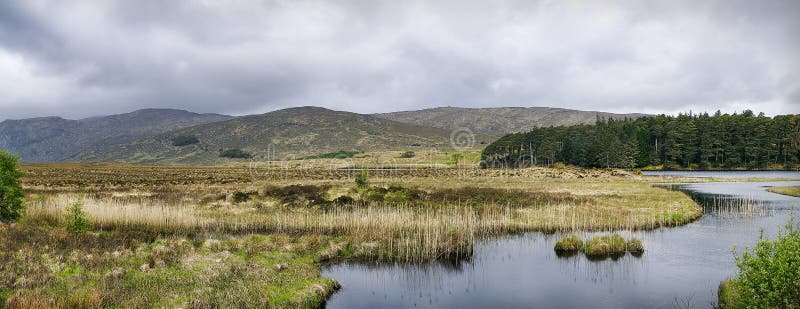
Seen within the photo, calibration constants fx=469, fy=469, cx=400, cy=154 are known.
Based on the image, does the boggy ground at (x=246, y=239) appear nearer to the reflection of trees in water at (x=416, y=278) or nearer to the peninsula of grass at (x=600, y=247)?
the reflection of trees in water at (x=416, y=278)

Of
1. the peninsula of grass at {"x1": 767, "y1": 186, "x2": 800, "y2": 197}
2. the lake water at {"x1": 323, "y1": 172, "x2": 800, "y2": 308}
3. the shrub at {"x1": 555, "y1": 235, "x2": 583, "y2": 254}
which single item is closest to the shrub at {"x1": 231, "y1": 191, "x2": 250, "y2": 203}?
the lake water at {"x1": 323, "y1": 172, "x2": 800, "y2": 308}

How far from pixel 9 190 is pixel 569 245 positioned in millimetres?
32797

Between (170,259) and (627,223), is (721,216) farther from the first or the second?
(170,259)

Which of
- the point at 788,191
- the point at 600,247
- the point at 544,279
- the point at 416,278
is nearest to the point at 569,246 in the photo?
the point at 600,247

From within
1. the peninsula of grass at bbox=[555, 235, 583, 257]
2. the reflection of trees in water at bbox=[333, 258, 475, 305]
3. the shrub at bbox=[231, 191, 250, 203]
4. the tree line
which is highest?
the tree line

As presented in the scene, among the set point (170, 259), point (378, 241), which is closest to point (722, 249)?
point (378, 241)

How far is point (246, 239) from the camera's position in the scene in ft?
89.0

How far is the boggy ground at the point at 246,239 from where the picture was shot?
54.9 feet

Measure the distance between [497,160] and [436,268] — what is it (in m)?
134

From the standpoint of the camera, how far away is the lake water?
18.9 m

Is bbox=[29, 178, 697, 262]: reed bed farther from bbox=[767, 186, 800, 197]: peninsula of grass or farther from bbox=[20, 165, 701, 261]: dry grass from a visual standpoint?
bbox=[767, 186, 800, 197]: peninsula of grass

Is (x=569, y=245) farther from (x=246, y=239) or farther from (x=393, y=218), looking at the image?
(x=246, y=239)

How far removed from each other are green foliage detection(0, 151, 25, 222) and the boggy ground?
0.90m

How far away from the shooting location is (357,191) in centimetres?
4959
